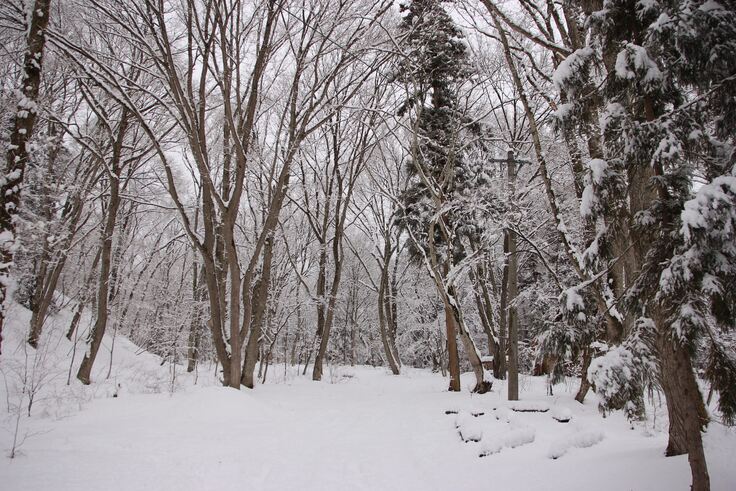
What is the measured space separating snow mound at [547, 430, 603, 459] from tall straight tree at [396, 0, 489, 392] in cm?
523

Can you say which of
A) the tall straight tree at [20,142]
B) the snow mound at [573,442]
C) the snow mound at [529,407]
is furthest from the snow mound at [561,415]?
the tall straight tree at [20,142]

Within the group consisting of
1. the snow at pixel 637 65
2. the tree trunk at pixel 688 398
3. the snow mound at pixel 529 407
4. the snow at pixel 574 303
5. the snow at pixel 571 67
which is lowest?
the snow mound at pixel 529 407

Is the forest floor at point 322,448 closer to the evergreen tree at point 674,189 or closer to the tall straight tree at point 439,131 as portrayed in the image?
the evergreen tree at point 674,189

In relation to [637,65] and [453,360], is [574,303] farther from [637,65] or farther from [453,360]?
[453,360]

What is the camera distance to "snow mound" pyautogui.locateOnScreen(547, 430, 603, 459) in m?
4.54

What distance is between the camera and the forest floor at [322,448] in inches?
143

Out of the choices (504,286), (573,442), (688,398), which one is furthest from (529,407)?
(504,286)

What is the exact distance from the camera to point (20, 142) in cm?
527

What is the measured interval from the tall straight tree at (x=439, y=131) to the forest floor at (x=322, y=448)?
3.08m

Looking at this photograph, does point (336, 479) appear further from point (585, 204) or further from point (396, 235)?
point (396, 235)

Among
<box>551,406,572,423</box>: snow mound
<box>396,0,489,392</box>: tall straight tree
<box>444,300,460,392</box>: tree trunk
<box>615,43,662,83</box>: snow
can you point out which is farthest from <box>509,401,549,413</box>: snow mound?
<box>615,43,662,83</box>: snow

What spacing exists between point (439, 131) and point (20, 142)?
33.3ft

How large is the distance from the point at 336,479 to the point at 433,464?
1.35m

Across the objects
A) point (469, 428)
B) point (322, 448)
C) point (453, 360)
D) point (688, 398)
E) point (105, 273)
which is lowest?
point (322, 448)
